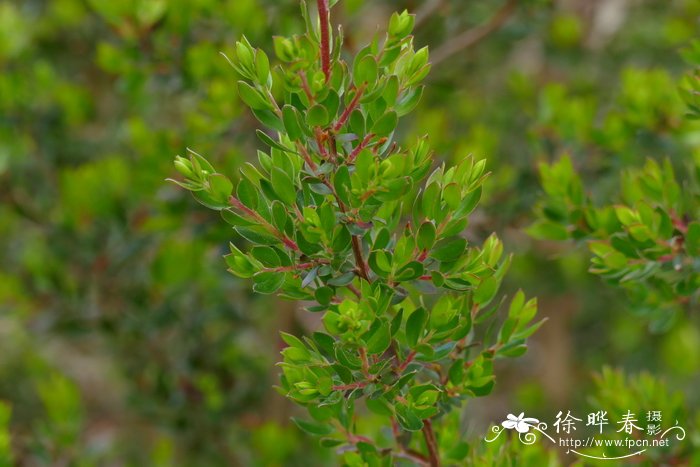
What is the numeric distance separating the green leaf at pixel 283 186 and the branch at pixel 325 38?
0.10 meters

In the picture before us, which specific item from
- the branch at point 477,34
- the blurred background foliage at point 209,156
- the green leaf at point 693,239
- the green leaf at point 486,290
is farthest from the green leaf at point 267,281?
the branch at point 477,34

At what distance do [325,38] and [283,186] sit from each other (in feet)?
0.48

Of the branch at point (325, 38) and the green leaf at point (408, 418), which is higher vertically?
the branch at point (325, 38)

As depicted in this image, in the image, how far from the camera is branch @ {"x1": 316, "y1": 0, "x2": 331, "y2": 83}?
2.31ft

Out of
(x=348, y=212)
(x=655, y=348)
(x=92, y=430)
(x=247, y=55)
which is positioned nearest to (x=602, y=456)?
(x=348, y=212)

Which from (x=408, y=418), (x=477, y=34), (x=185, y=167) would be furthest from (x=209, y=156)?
(x=408, y=418)

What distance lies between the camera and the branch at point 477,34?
1.66 meters

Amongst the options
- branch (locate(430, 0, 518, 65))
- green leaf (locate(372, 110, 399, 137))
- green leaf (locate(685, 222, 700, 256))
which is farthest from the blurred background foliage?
green leaf (locate(372, 110, 399, 137))

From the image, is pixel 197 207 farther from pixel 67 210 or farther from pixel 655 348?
pixel 655 348

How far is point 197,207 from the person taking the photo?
1.58 metres

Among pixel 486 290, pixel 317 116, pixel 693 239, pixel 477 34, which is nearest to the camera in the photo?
pixel 317 116

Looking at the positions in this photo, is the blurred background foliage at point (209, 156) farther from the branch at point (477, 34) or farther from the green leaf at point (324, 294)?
the green leaf at point (324, 294)

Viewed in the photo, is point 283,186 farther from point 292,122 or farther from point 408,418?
point 408,418

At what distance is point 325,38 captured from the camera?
717 mm
